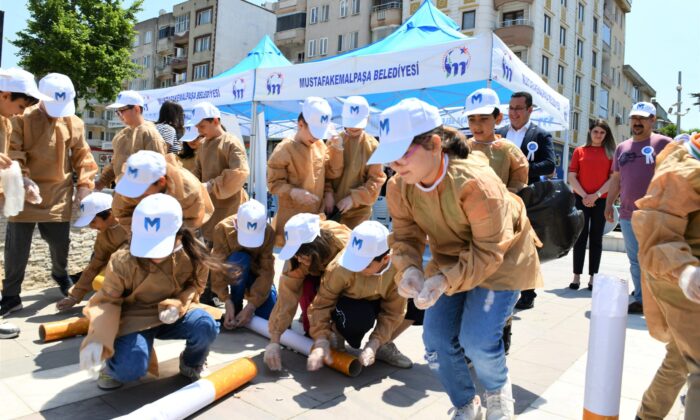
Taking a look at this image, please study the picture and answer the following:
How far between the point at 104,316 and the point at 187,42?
42.6 m

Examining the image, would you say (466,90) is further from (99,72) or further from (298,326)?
(99,72)

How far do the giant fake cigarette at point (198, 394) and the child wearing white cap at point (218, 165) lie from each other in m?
1.71

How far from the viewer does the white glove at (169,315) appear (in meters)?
2.57

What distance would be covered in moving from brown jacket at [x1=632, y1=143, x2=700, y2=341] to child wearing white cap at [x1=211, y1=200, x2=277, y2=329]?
2.49 metres

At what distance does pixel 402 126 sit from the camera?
1890mm

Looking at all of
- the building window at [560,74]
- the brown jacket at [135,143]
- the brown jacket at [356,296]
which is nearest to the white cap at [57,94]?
the brown jacket at [135,143]

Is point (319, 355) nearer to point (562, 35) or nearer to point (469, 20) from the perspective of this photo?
point (469, 20)

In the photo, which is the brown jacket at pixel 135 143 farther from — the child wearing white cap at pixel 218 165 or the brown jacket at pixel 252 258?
the brown jacket at pixel 252 258

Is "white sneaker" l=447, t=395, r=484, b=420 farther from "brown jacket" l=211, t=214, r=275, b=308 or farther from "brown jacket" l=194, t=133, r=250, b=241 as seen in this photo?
"brown jacket" l=194, t=133, r=250, b=241

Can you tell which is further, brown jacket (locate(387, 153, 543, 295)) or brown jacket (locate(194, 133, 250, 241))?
brown jacket (locate(194, 133, 250, 241))

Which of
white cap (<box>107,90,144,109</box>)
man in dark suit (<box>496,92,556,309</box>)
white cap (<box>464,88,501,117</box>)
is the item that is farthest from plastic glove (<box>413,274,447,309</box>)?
white cap (<box>107,90,144,109</box>)

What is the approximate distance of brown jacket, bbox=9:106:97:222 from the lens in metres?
3.91

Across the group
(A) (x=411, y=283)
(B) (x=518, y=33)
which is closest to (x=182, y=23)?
(B) (x=518, y=33)

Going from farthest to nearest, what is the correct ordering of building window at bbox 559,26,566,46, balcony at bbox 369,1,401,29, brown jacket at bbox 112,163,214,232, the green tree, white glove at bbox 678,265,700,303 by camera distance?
balcony at bbox 369,1,401,29 < building window at bbox 559,26,566,46 < the green tree < brown jacket at bbox 112,163,214,232 < white glove at bbox 678,265,700,303
